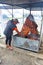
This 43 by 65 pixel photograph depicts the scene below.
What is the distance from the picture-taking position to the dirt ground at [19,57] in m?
3.44

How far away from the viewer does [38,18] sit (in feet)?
19.2

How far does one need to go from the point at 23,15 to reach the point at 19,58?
2.38 meters

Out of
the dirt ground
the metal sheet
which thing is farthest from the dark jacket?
the dirt ground

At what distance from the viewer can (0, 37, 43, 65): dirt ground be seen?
3.44 m

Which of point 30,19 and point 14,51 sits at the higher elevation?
point 30,19

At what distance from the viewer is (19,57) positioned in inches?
148

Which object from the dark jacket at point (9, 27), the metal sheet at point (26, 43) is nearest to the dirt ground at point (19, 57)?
the metal sheet at point (26, 43)

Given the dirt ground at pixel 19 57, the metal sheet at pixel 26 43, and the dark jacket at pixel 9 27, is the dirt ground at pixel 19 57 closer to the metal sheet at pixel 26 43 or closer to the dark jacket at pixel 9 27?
the metal sheet at pixel 26 43

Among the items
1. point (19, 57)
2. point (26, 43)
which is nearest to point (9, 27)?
point (26, 43)

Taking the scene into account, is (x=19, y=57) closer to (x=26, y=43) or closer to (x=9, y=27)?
(x=26, y=43)

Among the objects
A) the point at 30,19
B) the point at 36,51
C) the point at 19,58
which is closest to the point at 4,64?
the point at 19,58

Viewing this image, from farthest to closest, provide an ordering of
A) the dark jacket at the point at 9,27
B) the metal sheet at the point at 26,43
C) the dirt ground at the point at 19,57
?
the dark jacket at the point at 9,27
the metal sheet at the point at 26,43
the dirt ground at the point at 19,57

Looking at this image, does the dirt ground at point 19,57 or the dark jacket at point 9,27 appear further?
the dark jacket at point 9,27

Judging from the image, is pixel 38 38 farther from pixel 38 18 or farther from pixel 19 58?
pixel 38 18
